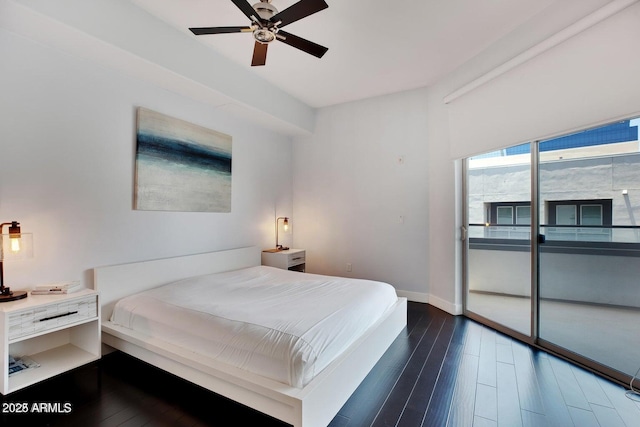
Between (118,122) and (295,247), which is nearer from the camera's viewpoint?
(118,122)

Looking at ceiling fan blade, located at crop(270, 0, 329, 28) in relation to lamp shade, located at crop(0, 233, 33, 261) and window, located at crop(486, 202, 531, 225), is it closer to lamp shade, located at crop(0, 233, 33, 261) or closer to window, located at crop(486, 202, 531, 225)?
lamp shade, located at crop(0, 233, 33, 261)

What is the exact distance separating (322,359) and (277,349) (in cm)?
28

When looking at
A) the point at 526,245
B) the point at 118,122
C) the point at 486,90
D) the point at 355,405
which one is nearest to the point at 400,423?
the point at 355,405

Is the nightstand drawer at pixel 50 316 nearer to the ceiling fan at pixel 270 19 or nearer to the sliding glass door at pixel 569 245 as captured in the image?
the ceiling fan at pixel 270 19

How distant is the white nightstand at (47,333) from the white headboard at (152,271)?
0.23 metres

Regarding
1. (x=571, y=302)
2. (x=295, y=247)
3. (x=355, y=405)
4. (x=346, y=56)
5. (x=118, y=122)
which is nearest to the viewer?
(x=355, y=405)

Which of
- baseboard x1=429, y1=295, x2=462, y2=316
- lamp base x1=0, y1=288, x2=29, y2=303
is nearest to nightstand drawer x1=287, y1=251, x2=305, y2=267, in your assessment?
baseboard x1=429, y1=295, x2=462, y2=316

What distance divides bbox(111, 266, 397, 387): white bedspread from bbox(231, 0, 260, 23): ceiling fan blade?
2.00 meters

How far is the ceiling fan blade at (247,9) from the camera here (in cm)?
181

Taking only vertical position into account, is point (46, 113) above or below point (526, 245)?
above

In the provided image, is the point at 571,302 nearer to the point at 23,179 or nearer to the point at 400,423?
the point at 400,423

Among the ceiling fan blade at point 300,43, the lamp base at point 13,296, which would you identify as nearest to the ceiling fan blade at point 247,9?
the ceiling fan blade at point 300,43

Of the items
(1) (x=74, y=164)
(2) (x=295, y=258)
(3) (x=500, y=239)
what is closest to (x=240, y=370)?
(1) (x=74, y=164)

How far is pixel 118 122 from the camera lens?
8.82ft
